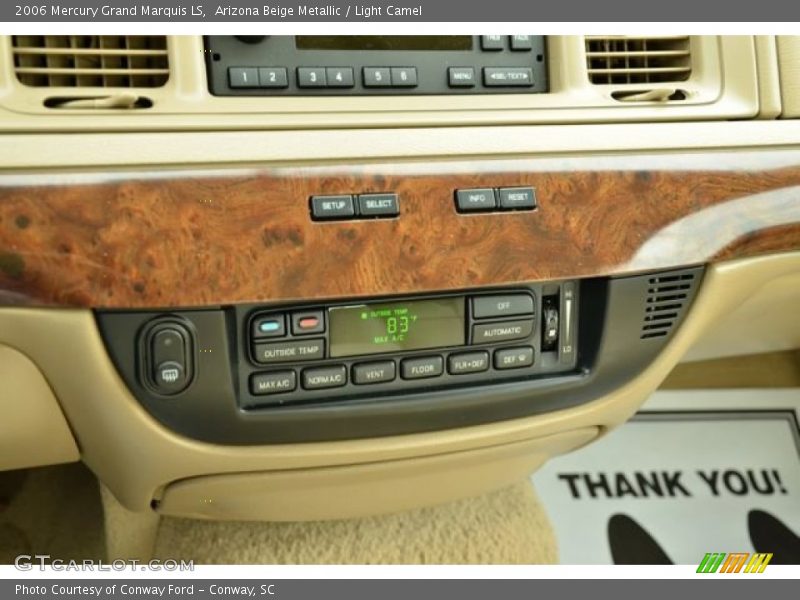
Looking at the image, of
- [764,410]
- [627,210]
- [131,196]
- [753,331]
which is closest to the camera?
[131,196]

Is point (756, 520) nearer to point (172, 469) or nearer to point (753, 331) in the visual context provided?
point (753, 331)

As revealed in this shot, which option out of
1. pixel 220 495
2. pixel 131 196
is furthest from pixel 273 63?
pixel 220 495

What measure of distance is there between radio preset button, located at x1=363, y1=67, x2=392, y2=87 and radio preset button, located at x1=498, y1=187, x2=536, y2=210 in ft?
0.41

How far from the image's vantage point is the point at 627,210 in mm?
663

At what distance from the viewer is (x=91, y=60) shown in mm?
581

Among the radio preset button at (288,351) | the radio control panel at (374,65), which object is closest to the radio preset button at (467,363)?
the radio preset button at (288,351)

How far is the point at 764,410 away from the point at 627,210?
0.66m

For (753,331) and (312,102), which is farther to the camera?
(753,331)

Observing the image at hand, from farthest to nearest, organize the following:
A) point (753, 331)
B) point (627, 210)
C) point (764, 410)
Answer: point (764, 410) < point (753, 331) < point (627, 210)

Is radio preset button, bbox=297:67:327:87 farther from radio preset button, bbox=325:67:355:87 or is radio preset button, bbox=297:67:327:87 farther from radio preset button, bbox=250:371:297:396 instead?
radio preset button, bbox=250:371:297:396

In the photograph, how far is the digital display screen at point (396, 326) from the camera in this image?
2.07ft

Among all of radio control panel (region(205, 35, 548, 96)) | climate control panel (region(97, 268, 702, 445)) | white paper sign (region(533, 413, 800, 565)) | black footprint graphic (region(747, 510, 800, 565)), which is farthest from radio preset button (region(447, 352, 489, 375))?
black footprint graphic (region(747, 510, 800, 565))

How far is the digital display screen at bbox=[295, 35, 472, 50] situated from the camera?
607 millimetres

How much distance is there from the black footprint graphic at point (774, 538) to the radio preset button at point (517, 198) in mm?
639
